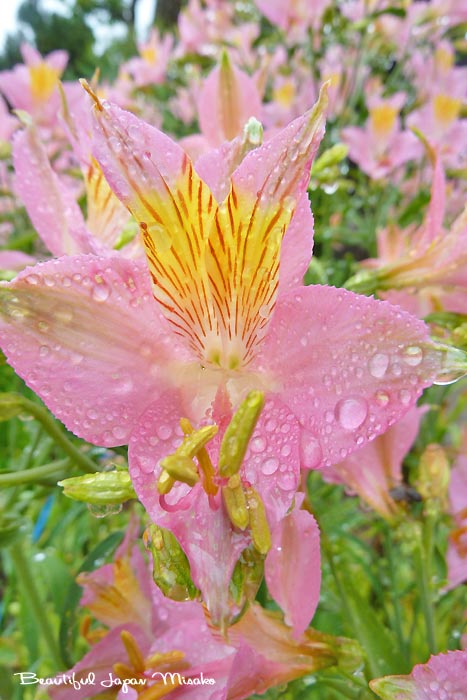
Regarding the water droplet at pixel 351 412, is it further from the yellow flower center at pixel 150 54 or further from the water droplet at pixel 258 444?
the yellow flower center at pixel 150 54

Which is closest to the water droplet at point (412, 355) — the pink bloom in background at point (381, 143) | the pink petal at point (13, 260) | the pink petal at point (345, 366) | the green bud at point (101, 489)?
the pink petal at point (345, 366)

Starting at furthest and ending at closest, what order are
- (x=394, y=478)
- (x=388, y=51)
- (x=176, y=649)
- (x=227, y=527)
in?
(x=388, y=51), (x=394, y=478), (x=176, y=649), (x=227, y=527)

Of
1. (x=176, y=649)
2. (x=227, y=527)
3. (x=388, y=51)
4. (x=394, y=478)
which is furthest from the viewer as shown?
(x=388, y=51)

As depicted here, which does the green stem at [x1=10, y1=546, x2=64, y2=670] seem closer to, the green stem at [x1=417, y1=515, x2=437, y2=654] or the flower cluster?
the flower cluster

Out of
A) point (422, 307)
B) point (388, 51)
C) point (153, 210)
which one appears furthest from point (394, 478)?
point (388, 51)

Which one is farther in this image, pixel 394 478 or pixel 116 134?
pixel 394 478

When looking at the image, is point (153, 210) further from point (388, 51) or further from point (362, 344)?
point (388, 51)

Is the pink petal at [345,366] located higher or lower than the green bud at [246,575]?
higher

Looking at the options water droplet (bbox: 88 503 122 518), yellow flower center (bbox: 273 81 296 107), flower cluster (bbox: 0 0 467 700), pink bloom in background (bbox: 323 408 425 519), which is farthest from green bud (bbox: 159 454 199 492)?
yellow flower center (bbox: 273 81 296 107)
